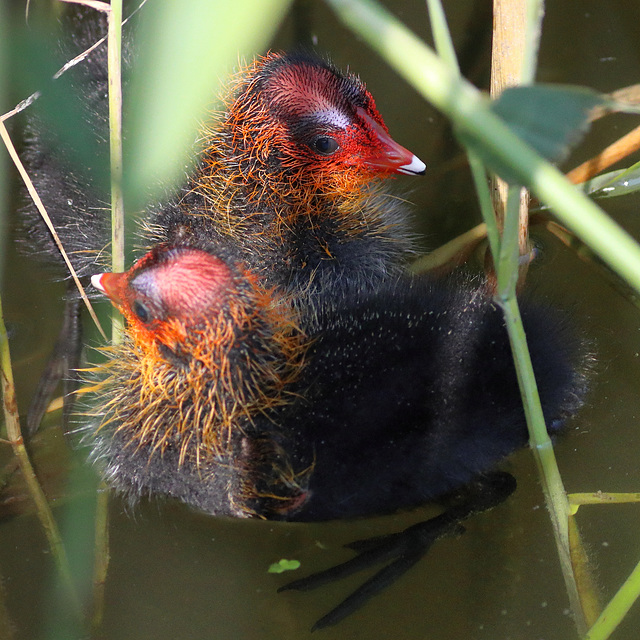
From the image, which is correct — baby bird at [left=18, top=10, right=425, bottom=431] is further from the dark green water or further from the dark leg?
the dark leg

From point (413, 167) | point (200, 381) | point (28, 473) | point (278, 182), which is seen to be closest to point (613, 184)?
point (413, 167)

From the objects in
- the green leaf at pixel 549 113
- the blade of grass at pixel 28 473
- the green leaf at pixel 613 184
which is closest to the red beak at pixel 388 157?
the green leaf at pixel 613 184

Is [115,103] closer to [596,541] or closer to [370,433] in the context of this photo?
[370,433]

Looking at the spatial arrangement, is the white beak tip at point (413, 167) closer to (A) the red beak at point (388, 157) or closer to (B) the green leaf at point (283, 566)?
(A) the red beak at point (388, 157)

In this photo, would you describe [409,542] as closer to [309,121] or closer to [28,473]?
[28,473]

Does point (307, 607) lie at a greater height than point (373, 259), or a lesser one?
lesser

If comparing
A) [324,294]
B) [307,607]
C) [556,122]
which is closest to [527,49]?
[556,122]
